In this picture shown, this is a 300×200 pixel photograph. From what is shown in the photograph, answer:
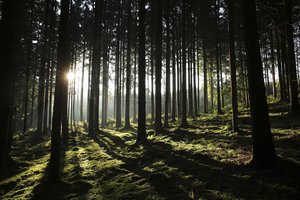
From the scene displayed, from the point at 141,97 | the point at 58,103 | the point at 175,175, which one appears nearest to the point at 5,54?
the point at 58,103

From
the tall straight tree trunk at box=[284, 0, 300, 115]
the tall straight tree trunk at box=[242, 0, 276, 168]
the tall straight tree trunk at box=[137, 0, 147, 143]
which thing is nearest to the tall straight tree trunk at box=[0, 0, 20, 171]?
the tall straight tree trunk at box=[137, 0, 147, 143]

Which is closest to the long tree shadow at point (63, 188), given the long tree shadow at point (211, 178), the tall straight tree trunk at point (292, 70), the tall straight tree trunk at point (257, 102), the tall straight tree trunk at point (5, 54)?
the long tree shadow at point (211, 178)

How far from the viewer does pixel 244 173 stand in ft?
18.9

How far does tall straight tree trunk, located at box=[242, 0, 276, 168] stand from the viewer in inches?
234

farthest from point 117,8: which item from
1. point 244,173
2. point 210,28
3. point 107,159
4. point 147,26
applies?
point 244,173

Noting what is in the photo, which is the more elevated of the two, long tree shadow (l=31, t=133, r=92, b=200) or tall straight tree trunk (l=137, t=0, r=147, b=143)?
tall straight tree trunk (l=137, t=0, r=147, b=143)

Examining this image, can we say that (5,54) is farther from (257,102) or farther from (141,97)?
(257,102)

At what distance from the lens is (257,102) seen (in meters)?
6.13

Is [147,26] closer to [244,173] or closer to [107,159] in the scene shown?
[107,159]

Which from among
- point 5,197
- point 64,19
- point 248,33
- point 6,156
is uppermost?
point 64,19

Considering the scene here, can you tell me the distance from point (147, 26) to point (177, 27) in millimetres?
3604

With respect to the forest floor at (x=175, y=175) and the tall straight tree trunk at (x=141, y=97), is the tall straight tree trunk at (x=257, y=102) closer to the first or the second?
the forest floor at (x=175, y=175)

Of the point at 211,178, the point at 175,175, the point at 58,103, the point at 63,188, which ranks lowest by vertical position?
the point at 63,188

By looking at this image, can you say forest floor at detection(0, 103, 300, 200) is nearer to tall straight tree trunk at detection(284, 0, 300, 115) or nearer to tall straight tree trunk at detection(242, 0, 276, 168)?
tall straight tree trunk at detection(242, 0, 276, 168)
